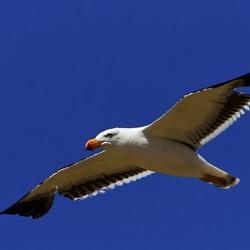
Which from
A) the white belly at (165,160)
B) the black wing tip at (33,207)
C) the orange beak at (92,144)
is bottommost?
the white belly at (165,160)

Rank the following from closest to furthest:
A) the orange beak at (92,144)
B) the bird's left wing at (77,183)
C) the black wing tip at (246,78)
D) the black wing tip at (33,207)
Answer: the black wing tip at (246,78)
the orange beak at (92,144)
the bird's left wing at (77,183)
the black wing tip at (33,207)

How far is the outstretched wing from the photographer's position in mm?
13078

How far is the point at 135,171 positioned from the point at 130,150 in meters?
1.79

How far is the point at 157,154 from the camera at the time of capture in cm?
1345

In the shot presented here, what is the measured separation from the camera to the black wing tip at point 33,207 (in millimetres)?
15281

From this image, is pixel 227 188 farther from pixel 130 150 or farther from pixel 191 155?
pixel 130 150

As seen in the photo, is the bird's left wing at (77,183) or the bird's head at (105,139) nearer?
the bird's head at (105,139)

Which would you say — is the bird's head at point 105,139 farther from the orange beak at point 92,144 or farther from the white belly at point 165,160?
the white belly at point 165,160

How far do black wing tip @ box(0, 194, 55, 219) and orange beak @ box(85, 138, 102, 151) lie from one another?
2.15m

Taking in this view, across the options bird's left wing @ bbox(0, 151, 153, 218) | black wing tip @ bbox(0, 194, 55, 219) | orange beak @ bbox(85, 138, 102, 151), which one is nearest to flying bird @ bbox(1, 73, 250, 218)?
orange beak @ bbox(85, 138, 102, 151)

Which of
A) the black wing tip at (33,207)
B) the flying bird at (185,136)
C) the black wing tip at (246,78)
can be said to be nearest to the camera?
the black wing tip at (246,78)

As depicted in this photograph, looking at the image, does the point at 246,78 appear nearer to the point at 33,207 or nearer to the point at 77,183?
the point at 77,183

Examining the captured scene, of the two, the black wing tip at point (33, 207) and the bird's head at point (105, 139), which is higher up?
the bird's head at point (105, 139)

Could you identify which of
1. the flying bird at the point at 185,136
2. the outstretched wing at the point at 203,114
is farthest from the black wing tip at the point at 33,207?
the outstretched wing at the point at 203,114
